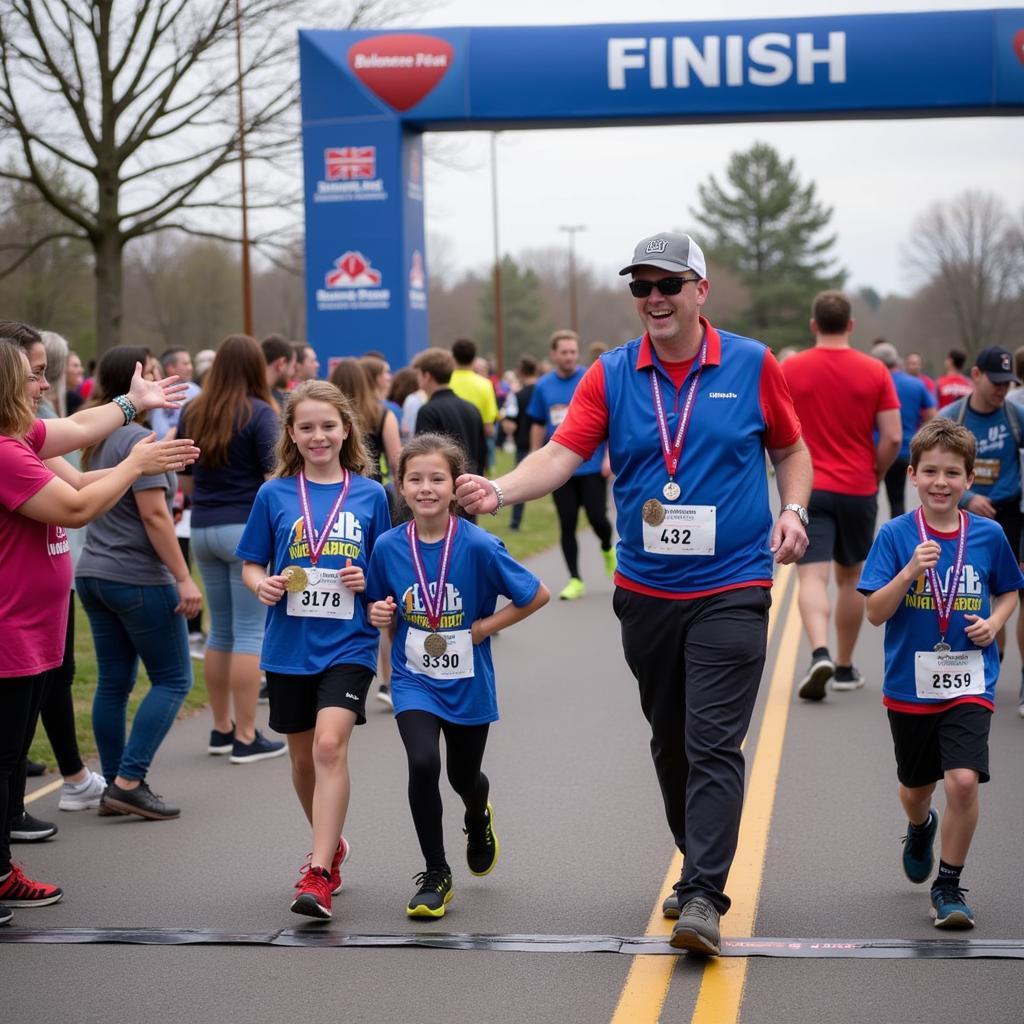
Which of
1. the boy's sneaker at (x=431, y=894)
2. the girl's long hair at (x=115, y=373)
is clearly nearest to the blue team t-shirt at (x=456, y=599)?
the boy's sneaker at (x=431, y=894)

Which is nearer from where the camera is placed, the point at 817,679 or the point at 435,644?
the point at 435,644

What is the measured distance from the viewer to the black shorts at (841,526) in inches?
372

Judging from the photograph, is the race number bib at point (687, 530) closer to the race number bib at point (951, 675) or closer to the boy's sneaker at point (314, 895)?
the race number bib at point (951, 675)

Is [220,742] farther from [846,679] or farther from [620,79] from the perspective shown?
[620,79]

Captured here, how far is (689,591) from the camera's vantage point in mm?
5027

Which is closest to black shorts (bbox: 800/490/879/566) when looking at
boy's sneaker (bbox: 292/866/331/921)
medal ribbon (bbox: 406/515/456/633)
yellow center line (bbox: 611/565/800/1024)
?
yellow center line (bbox: 611/565/800/1024)

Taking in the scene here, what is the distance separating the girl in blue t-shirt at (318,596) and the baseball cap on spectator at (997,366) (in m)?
4.46

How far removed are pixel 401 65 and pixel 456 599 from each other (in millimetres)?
12229

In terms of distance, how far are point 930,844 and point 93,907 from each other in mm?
2981

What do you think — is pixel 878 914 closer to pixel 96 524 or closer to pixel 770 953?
pixel 770 953

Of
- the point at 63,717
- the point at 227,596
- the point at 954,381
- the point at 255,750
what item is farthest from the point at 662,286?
the point at 954,381

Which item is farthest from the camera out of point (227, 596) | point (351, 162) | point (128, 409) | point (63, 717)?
point (351, 162)

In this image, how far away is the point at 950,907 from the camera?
16.8 ft

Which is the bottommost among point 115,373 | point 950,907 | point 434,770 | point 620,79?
point 950,907
